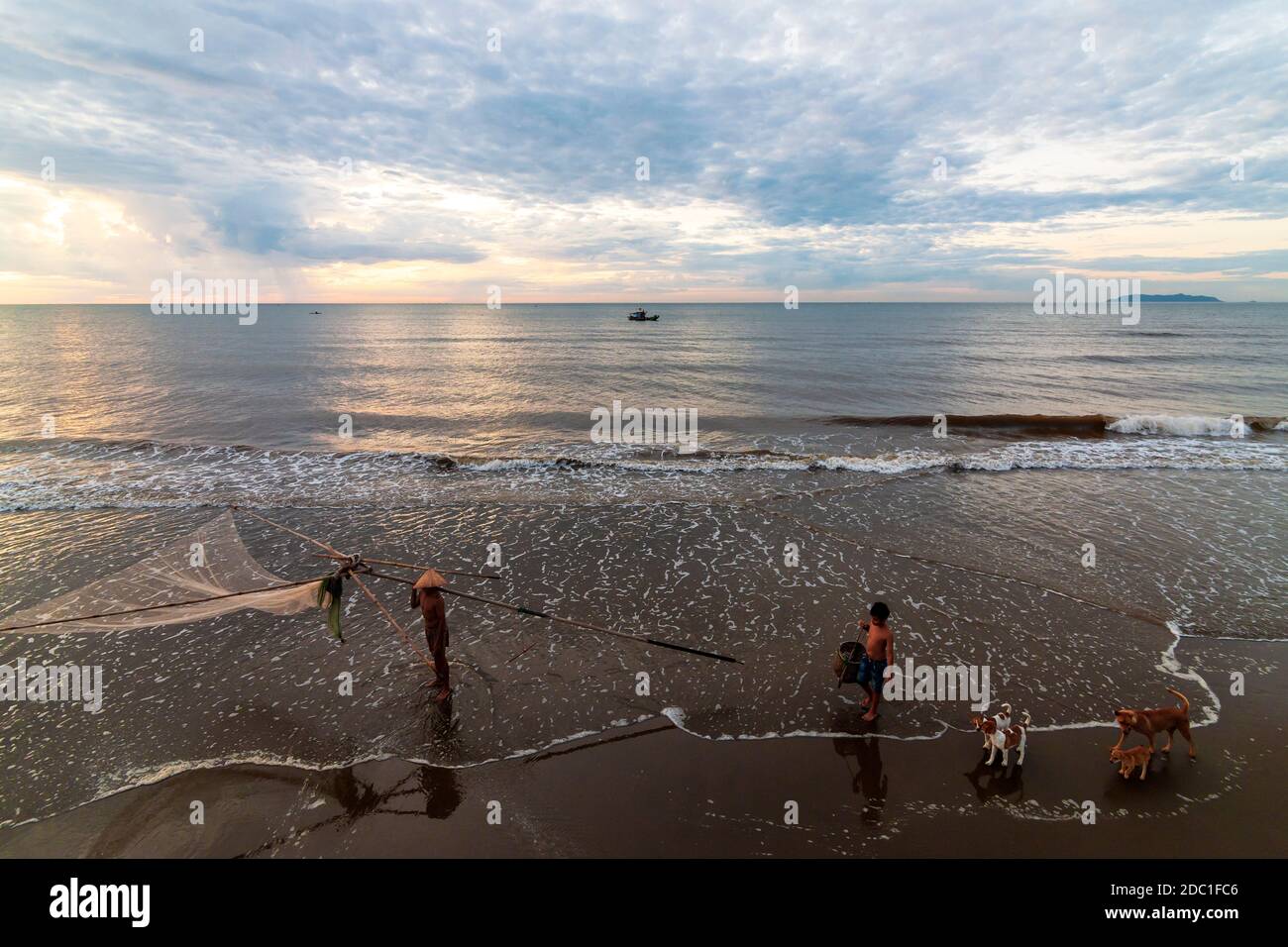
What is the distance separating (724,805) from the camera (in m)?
5.52

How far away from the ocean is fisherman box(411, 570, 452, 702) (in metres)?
0.34

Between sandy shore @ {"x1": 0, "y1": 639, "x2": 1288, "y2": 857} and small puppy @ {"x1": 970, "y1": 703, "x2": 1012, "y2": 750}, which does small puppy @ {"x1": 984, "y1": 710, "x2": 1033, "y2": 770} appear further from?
sandy shore @ {"x1": 0, "y1": 639, "x2": 1288, "y2": 857}

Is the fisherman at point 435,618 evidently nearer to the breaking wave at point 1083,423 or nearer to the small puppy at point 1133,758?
the small puppy at point 1133,758

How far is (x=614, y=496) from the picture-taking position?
594 inches

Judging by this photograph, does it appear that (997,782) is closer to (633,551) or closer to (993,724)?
(993,724)

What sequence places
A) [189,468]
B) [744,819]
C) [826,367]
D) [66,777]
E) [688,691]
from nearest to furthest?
[744,819] < [66,777] < [688,691] < [189,468] < [826,367]

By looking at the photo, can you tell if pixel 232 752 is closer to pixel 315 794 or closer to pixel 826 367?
pixel 315 794

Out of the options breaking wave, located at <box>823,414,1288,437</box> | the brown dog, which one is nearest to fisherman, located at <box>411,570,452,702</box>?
the brown dog

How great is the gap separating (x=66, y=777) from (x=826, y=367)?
41928mm

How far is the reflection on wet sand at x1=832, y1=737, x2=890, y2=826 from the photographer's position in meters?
5.50

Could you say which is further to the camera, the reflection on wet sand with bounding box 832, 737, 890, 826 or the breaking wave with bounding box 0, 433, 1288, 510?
the breaking wave with bounding box 0, 433, 1288, 510

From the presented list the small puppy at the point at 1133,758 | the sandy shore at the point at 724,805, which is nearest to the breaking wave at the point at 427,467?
the sandy shore at the point at 724,805

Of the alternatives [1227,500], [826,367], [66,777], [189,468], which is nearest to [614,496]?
[66,777]

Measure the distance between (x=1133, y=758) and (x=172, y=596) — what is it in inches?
478
